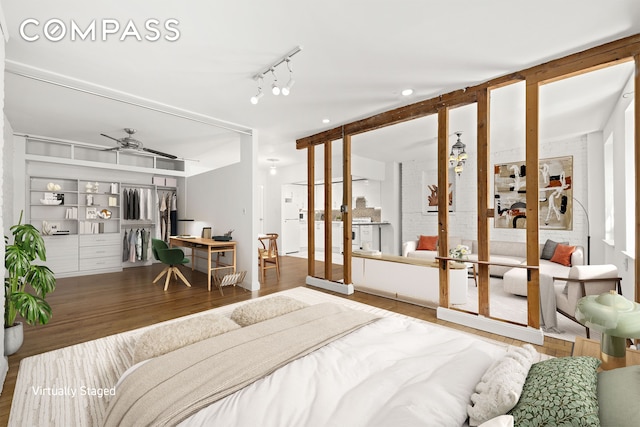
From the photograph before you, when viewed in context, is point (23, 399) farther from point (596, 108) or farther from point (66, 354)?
point (596, 108)

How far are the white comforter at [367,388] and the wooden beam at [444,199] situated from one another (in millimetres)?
1919

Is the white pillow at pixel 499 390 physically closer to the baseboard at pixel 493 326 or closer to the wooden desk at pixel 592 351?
the wooden desk at pixel 592 351

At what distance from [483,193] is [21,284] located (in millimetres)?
4610

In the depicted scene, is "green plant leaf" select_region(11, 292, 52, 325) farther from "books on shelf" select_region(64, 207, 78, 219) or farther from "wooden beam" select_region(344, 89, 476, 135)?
"books on shelf" select_region(64, 207, 78, 219)

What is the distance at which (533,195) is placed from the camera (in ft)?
9.00

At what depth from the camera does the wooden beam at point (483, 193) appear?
3.04 m

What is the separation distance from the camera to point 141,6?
2.00 m

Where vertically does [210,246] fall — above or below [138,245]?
above

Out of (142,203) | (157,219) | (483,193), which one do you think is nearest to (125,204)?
(142,203)

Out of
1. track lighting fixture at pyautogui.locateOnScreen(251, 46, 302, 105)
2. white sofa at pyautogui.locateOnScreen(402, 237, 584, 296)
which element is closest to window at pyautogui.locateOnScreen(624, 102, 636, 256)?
white sofa at pyautogui.locateOnScreen(402, 237, 584, 296)

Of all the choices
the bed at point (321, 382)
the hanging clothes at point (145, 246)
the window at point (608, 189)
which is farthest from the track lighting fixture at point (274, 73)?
the hanging clothes at point (145, 246)

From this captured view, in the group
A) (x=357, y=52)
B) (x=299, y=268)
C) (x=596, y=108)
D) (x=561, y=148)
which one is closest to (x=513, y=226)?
(x=561, y=148)

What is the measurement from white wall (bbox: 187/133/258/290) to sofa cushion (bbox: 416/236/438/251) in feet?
11.8

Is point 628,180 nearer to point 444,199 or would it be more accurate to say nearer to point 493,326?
point 444,199
